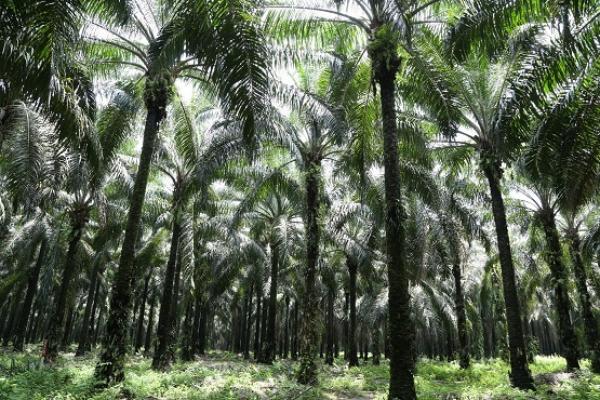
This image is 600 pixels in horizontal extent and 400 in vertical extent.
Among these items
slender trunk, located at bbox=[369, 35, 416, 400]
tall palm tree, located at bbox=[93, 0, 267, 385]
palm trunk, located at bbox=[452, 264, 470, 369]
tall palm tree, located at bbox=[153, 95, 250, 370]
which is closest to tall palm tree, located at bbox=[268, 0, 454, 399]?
slender trunk, located at bbox=[369, 35, 416, 400]

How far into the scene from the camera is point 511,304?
13.6 m

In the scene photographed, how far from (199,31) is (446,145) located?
10904 millimetres

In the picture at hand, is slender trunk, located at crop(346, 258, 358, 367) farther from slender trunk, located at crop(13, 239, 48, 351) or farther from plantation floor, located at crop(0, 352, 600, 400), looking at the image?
slender trunk, located at crop(13, 239, 48, 351)

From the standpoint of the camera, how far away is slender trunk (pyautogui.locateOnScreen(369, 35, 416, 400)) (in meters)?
8.89

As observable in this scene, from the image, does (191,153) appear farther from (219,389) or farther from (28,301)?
(28,301)

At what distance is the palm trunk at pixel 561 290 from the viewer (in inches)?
746

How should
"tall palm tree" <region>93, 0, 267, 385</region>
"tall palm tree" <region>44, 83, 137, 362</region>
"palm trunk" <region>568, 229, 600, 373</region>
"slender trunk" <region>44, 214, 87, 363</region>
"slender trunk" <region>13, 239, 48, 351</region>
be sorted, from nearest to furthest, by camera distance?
"tall palm tree" <region>93, 0, 267, 385</region>
"tall palm tree" <region>44, 83, 137, 362</region>
"slender trunk" <region>44, 214, 87, 363</region>
"palm trunk" <region>568, 229, 600, 373</region>
"slender trunk" <region>13, 239, 48, 351</region>

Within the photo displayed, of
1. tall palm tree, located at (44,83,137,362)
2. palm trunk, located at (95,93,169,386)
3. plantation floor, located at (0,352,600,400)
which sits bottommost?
plantation floor, located at (0,352,600,400)

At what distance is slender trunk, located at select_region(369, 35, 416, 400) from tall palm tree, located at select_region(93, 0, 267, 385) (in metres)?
3.52

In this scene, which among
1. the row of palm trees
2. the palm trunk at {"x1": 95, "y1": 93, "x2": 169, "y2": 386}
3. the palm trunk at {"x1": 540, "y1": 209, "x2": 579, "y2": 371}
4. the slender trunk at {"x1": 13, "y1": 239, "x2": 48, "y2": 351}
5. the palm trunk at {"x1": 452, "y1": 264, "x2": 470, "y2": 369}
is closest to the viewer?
the row of palm trees

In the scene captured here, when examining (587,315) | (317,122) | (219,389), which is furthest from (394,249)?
(587,315)

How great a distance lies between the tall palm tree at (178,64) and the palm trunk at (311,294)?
17.2 feet

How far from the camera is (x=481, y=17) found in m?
10.0

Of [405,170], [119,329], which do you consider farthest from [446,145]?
[119,329]
